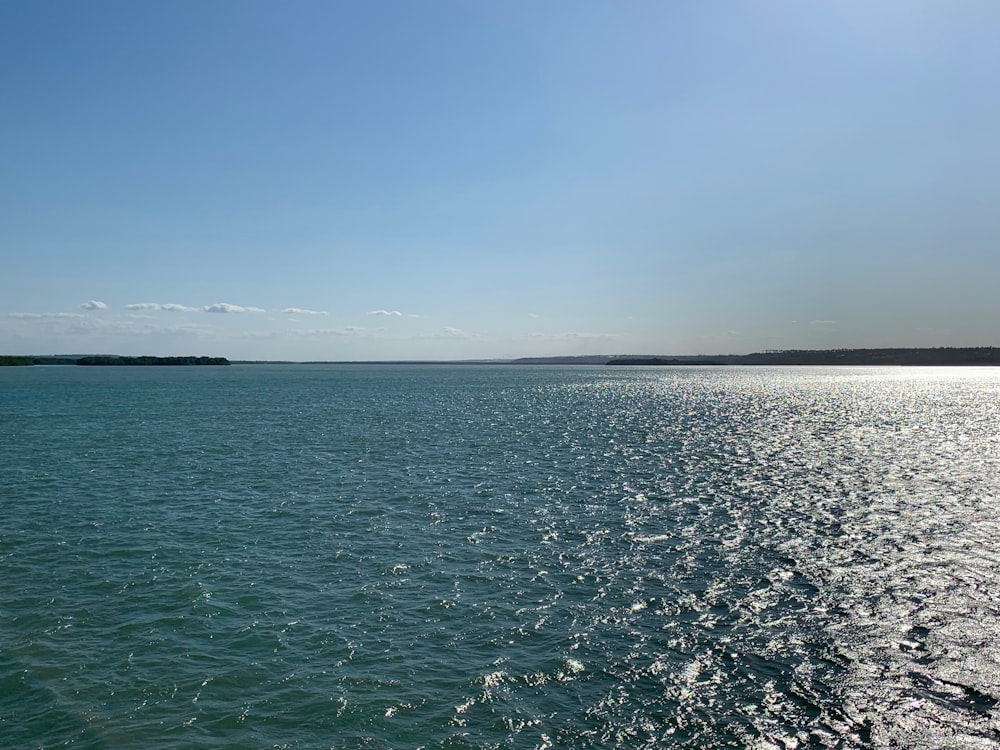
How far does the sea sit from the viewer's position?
1302cm

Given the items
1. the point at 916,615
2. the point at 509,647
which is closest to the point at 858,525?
the point at 916,615

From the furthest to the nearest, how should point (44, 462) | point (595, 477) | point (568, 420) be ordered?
point (568, 420)
point (44, 462)
point (595, 477)

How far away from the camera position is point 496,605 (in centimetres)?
1906

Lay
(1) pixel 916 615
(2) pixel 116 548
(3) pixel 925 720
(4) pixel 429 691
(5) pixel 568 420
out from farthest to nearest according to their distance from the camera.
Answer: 1. (5) pixel 568 420
2. (2) pixel 116 548
3. (1) pixel 916 615
4. (4) pixel 429 691
5. (3) pixel 925 720

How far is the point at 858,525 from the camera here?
2861 cm

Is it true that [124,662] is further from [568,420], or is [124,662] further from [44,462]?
[568,420]

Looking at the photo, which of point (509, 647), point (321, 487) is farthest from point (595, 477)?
point (509, 647)

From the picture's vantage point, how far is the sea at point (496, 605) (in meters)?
13.0

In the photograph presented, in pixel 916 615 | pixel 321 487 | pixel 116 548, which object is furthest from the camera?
pixel 321 487

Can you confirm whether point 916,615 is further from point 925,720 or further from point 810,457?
point 810,457

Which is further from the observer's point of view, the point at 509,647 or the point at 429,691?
the point at 509,647

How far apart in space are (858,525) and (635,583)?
14.5 m

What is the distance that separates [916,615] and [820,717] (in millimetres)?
7767

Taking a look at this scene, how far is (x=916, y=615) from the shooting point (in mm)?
18312
